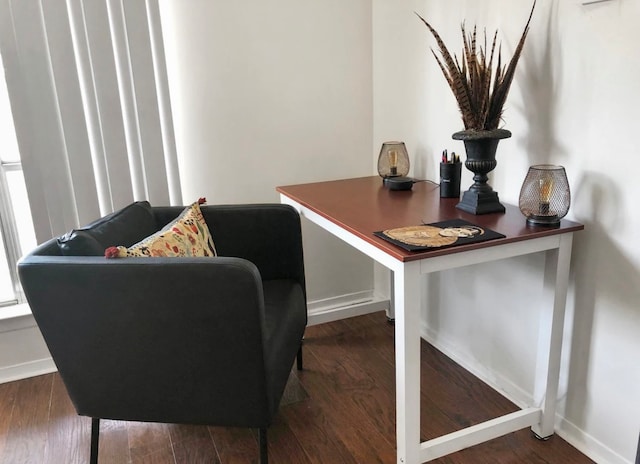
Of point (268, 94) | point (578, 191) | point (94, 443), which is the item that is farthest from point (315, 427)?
point (268, 94)

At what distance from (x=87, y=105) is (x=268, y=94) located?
30.8 inches

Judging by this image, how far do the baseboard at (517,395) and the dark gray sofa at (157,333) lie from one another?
0.92 m

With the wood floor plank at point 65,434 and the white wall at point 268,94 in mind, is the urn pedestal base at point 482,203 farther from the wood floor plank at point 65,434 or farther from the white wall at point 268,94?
the wood floor plank at point 65,434

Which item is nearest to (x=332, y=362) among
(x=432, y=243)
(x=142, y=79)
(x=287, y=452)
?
(x=287, y=452)

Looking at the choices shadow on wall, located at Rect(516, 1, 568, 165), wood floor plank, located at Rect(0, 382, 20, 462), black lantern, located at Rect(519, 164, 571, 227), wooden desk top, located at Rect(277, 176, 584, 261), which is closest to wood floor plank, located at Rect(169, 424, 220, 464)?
wood floor plank, located at Rect(0, 382, 20, 462)

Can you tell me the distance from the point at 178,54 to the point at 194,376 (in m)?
1.44

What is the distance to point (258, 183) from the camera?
244 centimetres

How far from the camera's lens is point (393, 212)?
1.69 meters

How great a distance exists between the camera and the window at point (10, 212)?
214 cm

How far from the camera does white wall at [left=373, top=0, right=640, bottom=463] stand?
4.54 ft

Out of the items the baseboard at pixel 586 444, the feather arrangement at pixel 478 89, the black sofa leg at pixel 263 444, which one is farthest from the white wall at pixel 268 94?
the baseboard at pixel 586 444

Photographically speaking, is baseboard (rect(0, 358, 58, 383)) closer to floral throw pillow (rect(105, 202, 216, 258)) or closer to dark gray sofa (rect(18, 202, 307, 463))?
dark gray sofa (rect(18, 202, 307, 463))

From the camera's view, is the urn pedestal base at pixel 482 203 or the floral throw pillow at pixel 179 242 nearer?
the floral throw pillow at pixel 179 242

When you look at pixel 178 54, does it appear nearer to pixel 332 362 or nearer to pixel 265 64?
pixel 265 64
